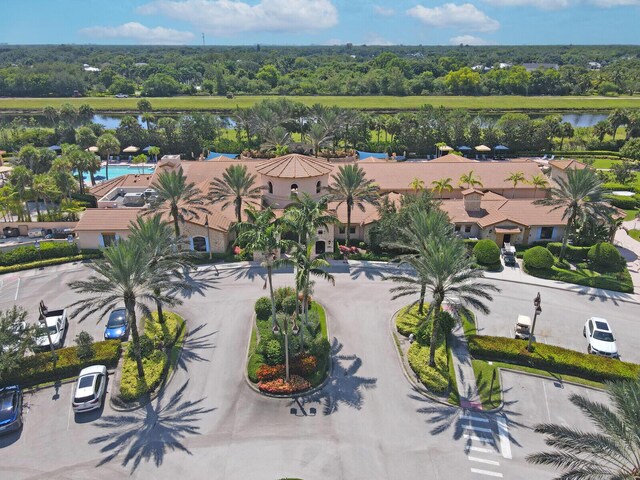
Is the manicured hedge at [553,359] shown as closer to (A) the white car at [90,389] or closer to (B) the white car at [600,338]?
(B) the white car at [600,338]

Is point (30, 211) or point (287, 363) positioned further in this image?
point (30, 211)

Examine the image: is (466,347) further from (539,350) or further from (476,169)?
(476,169)

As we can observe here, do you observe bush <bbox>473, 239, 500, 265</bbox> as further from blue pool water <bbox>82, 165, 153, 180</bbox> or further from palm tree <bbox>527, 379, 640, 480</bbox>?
blue pool water <bbox>82, 165, 153, 180</bbox>

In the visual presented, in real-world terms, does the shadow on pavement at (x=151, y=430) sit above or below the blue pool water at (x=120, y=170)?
below

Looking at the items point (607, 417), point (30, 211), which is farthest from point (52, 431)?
point (30, 211)

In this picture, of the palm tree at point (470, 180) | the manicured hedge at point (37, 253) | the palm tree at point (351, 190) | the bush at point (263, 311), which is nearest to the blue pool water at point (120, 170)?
the manicured hedge at point (37, 253)

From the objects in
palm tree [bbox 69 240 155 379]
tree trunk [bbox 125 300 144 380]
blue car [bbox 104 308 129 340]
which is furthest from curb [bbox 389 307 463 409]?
blue car [bbox 104 308 129 340]
